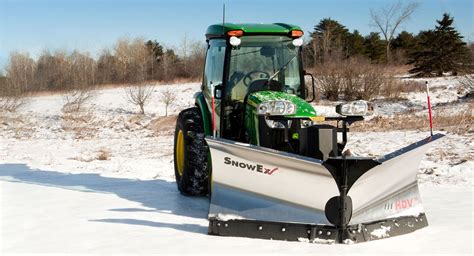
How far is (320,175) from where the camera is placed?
4938mm

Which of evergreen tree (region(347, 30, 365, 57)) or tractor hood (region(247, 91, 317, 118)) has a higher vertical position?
evergreen tree (region(347, 30, 365, 57))

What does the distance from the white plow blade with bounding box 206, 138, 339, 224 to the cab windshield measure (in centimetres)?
149

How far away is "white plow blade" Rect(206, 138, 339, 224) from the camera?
4.97m

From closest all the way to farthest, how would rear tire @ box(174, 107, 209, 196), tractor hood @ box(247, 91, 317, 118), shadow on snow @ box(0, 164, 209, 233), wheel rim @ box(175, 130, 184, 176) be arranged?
tractor hood @ box(247, 91, 317, 118), shadow on snow @ box(0, 164, 209, 233), rear tire @ box(174, 107, 209, 196), wheel rim @ box(175, 130, 184, 176)

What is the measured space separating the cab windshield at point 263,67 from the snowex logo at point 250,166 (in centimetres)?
147

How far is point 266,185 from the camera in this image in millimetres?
5145

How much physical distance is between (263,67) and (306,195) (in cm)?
219

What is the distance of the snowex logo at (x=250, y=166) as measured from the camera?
201 inches

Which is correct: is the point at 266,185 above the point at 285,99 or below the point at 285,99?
below

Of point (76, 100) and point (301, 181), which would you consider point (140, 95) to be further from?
point (301, 181)

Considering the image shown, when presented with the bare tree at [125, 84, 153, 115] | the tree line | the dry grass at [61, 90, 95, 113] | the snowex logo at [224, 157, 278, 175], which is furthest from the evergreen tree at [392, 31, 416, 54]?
the snowex logo at [224, 157, 278, 175]

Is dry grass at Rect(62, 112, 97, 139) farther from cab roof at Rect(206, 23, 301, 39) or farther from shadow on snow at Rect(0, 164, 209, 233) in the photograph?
cab roof at Rect(206, 23, 301, 39)

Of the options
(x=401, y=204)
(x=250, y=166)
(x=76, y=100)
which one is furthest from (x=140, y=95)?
(x=401, y=204)

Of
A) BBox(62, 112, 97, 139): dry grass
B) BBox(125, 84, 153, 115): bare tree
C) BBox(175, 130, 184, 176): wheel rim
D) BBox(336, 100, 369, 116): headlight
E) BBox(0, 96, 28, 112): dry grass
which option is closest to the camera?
BBox(336, 100, 369, 116): headlight
